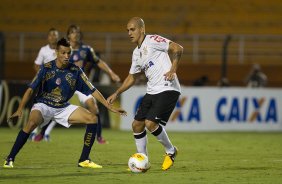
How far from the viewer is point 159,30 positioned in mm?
27172

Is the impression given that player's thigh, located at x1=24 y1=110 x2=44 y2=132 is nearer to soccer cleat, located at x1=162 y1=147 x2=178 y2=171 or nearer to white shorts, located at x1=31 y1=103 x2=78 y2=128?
white shorts, located at x1=31 y1=103 x2=78 y2=128

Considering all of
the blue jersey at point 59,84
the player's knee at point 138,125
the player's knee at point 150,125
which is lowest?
the player's knee at point 138,125

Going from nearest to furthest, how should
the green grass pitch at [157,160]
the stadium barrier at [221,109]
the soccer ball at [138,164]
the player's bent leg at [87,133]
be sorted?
the green grass pitch at [157,160] < the soccer ball at [138,164] < the player's bent leg at [87,133] < the stadium barrier at [221,109]

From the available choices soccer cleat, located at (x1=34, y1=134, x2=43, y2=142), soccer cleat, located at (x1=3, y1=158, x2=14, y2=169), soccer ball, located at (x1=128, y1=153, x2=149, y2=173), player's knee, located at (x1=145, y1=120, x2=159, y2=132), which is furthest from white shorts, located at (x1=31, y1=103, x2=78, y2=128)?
soccer cleat, located at (x1=34, y1=134, x2=43, y2=142)

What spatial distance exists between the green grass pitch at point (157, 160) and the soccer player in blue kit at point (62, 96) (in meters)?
0.51

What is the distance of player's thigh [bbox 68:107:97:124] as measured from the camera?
10203 mm

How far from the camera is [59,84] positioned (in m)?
10.3

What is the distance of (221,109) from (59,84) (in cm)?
953

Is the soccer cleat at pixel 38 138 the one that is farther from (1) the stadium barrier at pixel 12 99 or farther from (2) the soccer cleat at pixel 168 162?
(2) the soccer cleat at pixel 168 162

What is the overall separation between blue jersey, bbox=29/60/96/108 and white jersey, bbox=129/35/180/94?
31.5 inches

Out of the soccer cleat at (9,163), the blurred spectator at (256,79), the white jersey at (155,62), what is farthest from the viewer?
the blurred spectator at (256,79)

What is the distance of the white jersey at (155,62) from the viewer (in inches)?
394

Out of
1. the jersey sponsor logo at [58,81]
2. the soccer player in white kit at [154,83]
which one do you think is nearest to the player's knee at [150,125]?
the soccer player in white kit at [154,83]

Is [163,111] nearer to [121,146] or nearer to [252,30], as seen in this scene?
[121,146]
